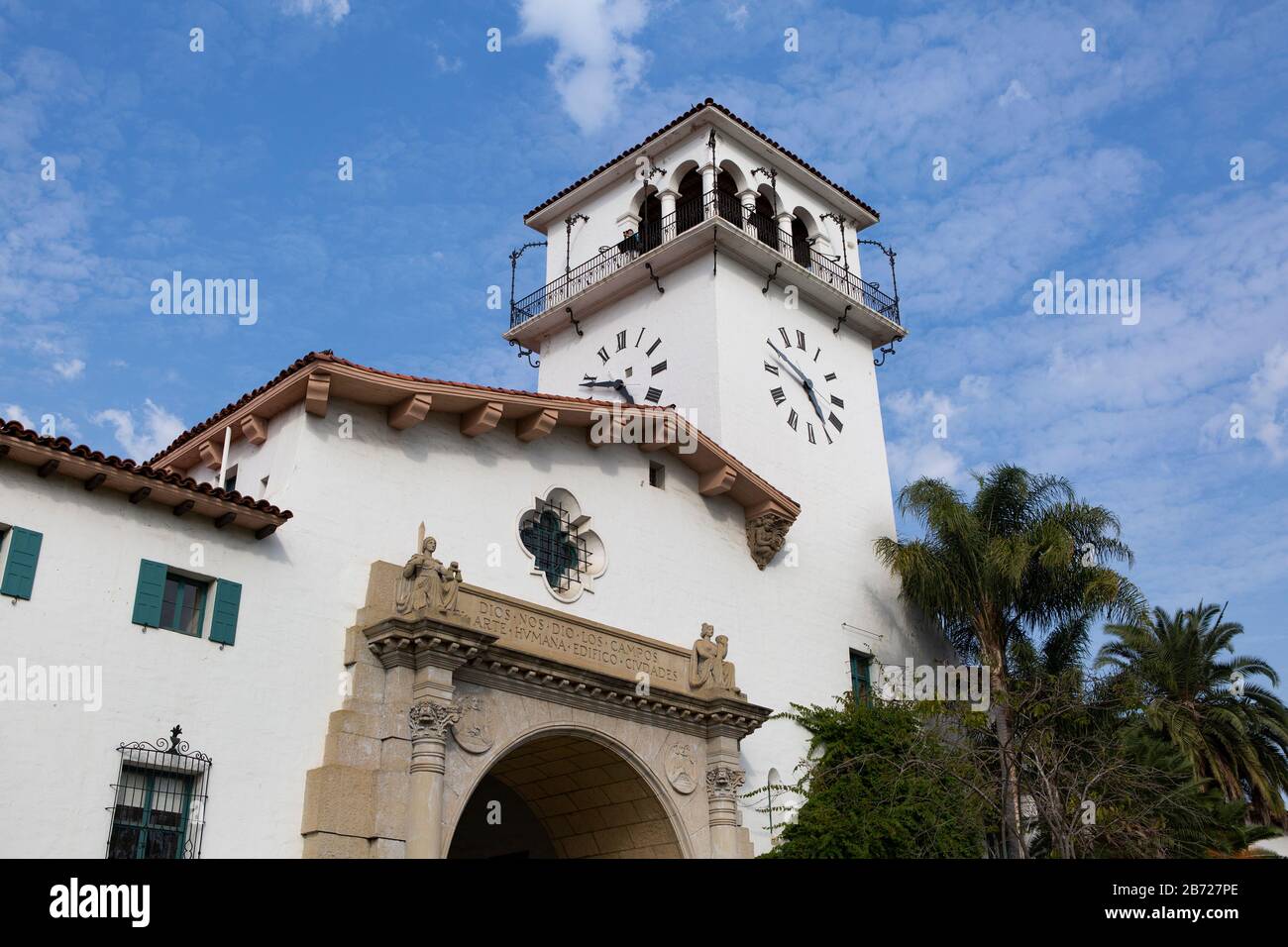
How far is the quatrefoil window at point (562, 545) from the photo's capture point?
66.9ft

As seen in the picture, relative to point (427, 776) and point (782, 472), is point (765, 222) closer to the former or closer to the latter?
point (782, 472)

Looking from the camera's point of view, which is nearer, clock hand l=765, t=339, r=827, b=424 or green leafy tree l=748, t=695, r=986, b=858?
green leafy tree l=748, t=695, r=986, b=858

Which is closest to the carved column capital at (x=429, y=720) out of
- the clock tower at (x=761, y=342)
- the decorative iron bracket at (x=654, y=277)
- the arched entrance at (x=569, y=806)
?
the arched entrance at (x=569, y=806)

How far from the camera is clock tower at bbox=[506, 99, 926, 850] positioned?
25.0m

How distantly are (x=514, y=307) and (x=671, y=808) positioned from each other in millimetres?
15730

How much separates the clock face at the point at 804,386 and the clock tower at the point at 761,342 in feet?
0.14

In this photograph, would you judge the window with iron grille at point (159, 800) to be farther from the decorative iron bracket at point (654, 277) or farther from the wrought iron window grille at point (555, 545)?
the decorative iron bracket at point (654, 277)

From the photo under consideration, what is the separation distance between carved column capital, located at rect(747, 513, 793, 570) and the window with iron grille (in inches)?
472

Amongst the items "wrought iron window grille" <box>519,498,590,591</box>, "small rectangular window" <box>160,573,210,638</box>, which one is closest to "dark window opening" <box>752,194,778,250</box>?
"wrought iron window grille" <box>519,498,590,591</box>

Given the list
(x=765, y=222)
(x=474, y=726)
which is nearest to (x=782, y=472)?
(x=765, y=222)

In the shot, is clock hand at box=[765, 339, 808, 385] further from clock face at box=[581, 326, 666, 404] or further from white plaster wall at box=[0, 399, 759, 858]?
white plaster wall at box=[0, 399, 759, 858]

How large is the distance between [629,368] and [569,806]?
11.2 m
